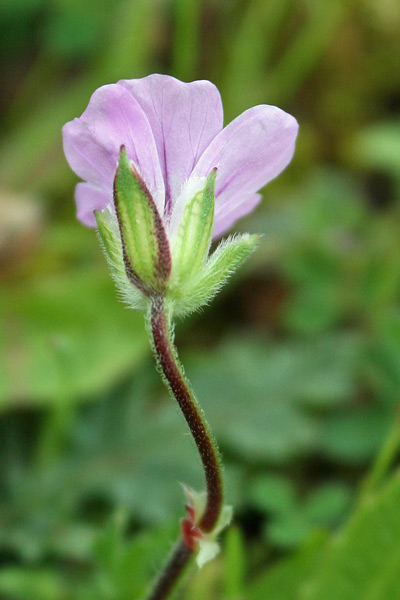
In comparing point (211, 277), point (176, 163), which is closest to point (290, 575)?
point (211, 277)

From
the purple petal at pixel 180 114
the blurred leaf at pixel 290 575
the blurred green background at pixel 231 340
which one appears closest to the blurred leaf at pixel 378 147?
the blurred green background at pixel 231 340

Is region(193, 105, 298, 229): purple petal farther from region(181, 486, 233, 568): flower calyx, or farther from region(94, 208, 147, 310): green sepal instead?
region(181, 486, 233, 568): flower calyx

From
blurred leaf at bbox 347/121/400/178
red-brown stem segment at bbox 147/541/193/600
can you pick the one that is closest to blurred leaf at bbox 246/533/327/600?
red-brown stem segment at bbox 147/541/193/600

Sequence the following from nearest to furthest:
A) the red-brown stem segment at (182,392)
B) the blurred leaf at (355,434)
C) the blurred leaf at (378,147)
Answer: the red-brown stem segment at (182,392) < the blurred leaf at (355,434) < the blurred leaf at (378,147)

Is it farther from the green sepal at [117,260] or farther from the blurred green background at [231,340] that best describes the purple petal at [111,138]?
the blurred green background at [231,340]

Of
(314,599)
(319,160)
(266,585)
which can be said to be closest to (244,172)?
(314,599)

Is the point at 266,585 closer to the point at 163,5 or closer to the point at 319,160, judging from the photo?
the point at 319,160
